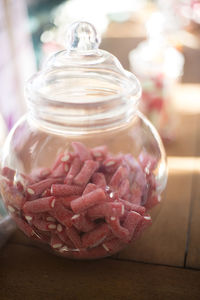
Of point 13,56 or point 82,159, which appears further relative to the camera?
point 13,56

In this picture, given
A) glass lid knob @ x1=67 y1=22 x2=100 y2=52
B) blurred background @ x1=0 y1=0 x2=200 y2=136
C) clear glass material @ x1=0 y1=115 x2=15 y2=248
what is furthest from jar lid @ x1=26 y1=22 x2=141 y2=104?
clear glass material @ x1=0 y1=115 x2=15 y2=248

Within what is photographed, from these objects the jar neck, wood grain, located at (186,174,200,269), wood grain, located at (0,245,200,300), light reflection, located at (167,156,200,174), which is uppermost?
the jar neck

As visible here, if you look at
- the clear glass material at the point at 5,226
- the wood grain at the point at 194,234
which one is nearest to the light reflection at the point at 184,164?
the wood grain at the point at 194,234

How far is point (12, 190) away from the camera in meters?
0.62

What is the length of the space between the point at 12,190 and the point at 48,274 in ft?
0.48

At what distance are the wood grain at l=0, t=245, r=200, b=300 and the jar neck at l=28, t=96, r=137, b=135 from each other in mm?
221

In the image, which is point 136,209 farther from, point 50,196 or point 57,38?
point 57,38

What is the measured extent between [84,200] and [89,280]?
14 cm

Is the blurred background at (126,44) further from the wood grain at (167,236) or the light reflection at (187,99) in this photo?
the wood grain at (167,236)

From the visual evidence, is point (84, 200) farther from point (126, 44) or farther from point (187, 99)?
point (126, 44)

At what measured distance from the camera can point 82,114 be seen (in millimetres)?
560

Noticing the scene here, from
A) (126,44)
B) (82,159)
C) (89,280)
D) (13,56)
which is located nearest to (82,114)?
(82,159)

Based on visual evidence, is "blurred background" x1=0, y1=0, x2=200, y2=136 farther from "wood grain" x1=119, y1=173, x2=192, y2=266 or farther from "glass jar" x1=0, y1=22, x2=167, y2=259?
"wood grain" x1=119, y1=173, x2=192, y2=266

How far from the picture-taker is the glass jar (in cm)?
56
